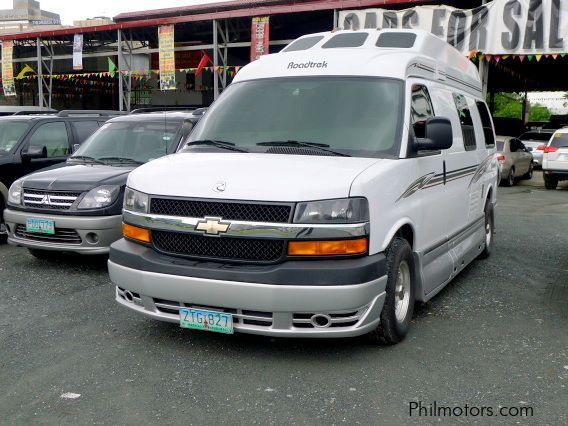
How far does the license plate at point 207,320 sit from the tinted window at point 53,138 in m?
5.74

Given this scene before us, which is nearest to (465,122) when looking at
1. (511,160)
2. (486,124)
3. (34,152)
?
(486,124)

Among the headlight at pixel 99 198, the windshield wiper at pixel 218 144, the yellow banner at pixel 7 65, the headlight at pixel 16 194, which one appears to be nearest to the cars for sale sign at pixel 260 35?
the yellow banner at pixel 7 65

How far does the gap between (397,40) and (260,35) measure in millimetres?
14612

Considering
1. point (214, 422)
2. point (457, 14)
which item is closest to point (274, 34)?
point (457, 14)

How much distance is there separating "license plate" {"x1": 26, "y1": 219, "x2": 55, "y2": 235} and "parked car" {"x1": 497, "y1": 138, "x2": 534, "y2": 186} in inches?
542

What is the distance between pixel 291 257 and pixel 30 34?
79.6 ft

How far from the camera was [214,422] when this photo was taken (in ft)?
11.1

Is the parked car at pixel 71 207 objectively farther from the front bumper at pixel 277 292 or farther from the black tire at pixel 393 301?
the black tire at pixel 393 301

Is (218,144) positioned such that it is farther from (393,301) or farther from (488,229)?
(488,229)

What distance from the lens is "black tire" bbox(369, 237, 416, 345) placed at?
4.29 metres

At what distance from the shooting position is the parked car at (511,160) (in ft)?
58.2

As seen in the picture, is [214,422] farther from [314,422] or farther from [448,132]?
[448,132]

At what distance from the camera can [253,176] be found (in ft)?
13.4

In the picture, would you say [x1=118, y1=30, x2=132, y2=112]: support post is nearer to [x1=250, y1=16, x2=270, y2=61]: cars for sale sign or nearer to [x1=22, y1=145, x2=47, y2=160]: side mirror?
[x1=250, y1=16, x2=270, y2=61]: cars for sale sign
